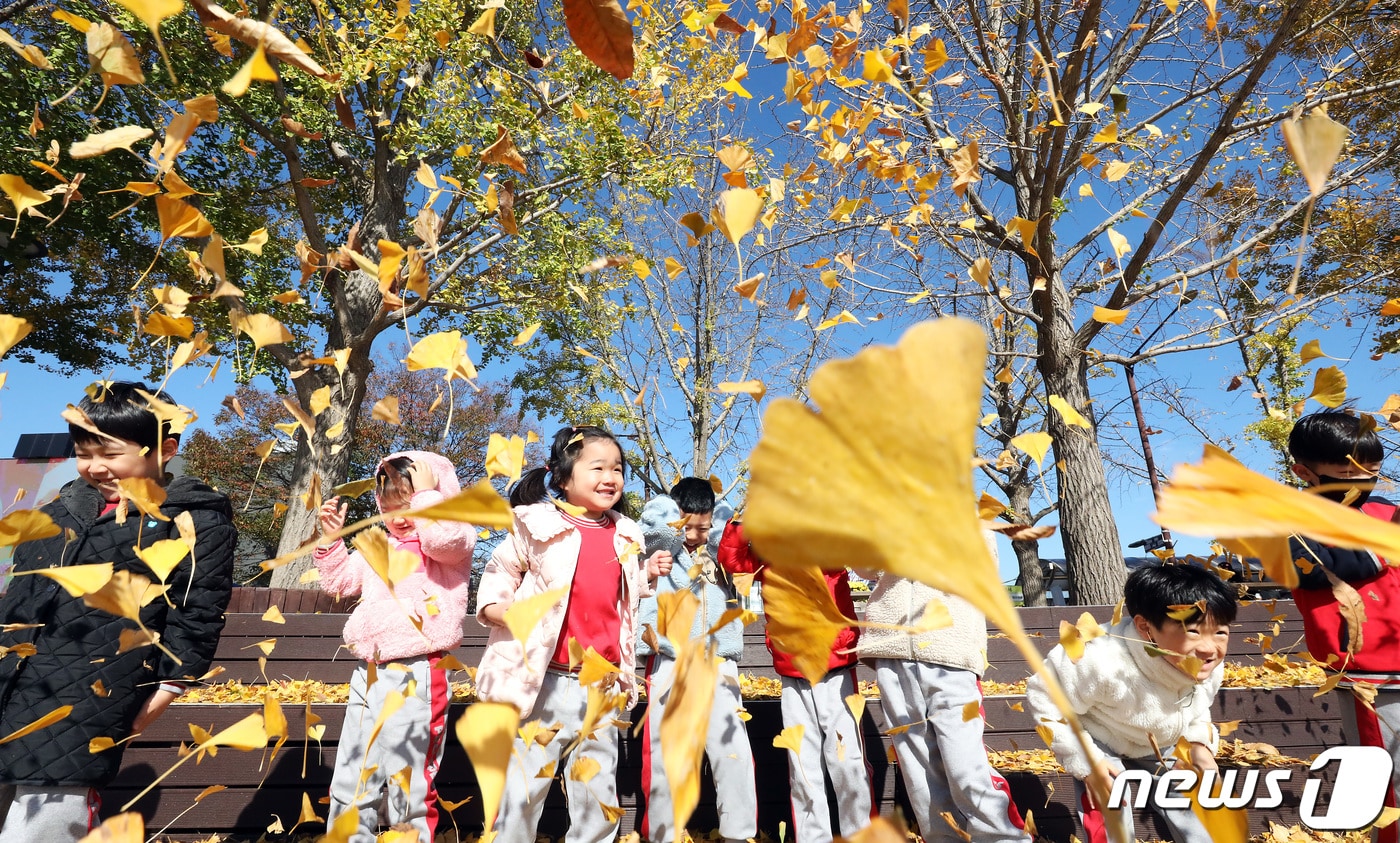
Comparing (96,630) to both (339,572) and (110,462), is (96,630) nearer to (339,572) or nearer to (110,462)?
(110,462)

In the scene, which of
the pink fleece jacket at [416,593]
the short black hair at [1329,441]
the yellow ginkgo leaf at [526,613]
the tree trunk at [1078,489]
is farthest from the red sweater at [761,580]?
the tree trunk at [1078,489]

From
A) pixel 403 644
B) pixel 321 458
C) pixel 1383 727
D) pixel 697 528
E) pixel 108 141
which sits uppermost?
pixel 321 458

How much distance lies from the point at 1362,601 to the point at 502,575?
2458 mm

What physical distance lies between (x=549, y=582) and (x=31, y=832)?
4.10 ft

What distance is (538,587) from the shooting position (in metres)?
2.12

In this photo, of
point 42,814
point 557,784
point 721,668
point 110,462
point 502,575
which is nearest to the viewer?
point 42,814

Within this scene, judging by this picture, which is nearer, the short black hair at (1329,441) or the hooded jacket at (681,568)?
the short black hair at (1329,441)

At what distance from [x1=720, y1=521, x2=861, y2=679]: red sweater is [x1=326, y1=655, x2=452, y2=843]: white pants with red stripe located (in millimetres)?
1145

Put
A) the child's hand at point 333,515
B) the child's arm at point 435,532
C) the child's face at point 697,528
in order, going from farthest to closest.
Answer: the child's face at point 697,528 → the child's arm at point 435,532 → the child's hand at point 333,515

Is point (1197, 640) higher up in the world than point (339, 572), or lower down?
lower down

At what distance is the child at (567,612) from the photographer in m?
1.93

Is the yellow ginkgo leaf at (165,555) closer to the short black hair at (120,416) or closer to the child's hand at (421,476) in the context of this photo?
the short black hair at (120,416)

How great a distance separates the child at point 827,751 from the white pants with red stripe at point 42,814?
179 cm

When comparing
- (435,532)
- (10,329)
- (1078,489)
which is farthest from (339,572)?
(1078,489)
